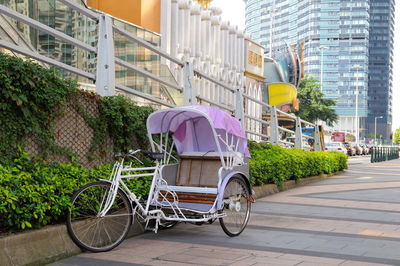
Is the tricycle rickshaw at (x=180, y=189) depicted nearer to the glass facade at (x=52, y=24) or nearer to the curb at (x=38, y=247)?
the curb at (x=38, y=247)

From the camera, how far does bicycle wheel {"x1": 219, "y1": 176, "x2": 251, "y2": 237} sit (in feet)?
24.2

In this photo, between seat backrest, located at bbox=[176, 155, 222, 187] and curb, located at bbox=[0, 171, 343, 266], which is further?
seat backrest, located at bbox=[176, 155, 222, 187]

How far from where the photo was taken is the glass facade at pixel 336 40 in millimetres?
180250

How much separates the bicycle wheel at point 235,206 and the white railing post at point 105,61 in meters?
2.25

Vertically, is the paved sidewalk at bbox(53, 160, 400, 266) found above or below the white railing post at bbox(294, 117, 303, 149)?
below

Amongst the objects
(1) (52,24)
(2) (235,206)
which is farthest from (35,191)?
(1) (52,24)

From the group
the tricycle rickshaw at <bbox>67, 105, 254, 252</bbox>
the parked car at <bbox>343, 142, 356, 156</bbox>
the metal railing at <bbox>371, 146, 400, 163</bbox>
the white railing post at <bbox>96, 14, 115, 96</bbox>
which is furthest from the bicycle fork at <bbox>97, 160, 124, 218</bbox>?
the parked car at <bbox>343, 142, 356, 156</bbox>

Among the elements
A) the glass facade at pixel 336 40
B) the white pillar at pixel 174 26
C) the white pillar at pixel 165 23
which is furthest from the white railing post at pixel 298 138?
the glass facade at pixel 336 40

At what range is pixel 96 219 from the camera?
6.23 meters

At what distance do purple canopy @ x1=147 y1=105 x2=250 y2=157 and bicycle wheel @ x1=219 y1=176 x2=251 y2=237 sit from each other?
0.65 metres

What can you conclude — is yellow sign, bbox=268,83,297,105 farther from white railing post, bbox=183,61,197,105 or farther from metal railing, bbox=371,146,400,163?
white railing post, bbox=183,61,197,105

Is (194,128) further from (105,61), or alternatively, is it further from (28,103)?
(28,103)

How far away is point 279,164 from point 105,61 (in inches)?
243

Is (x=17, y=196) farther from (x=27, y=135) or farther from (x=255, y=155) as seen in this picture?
(x=255, y=155)
